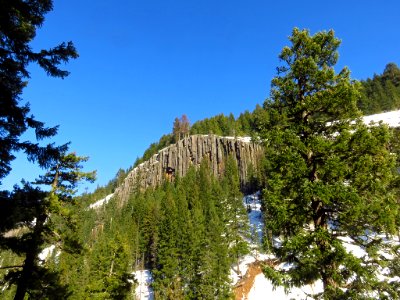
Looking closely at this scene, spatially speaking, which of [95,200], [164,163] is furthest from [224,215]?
[95,200]

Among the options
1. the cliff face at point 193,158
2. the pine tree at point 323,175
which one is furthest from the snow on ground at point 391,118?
the pine tree at point 323,175

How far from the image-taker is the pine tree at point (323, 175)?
32.3ft

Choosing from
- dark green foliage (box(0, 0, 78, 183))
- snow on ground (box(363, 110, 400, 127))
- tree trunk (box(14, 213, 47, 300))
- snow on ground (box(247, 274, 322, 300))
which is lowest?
snow on ground (box(247, 274, 322, 300))

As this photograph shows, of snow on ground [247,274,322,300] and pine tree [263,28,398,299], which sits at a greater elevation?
pine tree [263,28,398,299]

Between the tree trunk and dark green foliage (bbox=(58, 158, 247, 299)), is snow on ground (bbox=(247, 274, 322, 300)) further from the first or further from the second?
the tree trunk

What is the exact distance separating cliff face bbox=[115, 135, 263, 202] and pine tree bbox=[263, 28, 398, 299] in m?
101

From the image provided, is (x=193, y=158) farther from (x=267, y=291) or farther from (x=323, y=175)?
(x=323, y=175)

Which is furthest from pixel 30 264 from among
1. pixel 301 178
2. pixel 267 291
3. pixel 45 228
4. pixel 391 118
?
pixel 391 118

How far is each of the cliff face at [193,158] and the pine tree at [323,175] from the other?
330 feet

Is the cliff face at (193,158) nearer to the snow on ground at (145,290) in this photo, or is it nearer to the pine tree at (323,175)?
the snow on ground at (145,290)

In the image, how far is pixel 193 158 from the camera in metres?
129

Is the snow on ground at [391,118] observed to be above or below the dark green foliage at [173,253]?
above

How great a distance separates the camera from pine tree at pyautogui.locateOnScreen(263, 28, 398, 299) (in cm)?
984

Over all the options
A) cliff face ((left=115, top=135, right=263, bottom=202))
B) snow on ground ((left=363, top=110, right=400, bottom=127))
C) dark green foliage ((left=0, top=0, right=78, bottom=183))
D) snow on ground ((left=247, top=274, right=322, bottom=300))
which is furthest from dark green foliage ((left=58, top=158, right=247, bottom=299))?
snow on ground ((left=363, top=110, right=400, bottom=127))
